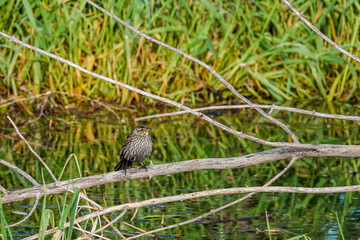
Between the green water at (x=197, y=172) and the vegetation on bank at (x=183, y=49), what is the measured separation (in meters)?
0.40

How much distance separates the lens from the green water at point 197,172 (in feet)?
13.9

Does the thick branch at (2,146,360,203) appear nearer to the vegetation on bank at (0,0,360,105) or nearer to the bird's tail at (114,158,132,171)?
the bird's tail at (114,158,132,171)

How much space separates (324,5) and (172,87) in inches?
89.5

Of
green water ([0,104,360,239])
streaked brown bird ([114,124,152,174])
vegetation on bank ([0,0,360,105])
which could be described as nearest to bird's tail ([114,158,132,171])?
streaked brown bird ([114,124,152,174])

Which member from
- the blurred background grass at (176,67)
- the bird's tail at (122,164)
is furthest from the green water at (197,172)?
the bird's tail at (122,164)

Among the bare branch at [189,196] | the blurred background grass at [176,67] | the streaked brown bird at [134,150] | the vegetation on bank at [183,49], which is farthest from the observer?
the vegetation on bank at [183,49]

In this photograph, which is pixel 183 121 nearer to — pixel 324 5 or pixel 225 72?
Answer: pixel 225 72

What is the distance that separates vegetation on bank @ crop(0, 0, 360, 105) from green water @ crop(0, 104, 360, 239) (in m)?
0.40

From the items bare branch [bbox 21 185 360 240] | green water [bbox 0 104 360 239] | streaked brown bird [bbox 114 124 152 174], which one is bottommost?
green water [bbox 0 104 360 239]

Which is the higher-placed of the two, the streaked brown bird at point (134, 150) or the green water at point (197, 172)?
the streaked brown bird at point (134, 150)

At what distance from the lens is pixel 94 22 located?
8258 mm

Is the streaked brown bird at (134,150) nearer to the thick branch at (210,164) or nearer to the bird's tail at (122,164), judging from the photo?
the bird's tail at (122,164)

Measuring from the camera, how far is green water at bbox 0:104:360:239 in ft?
13.9

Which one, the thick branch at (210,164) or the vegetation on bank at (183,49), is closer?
the thick branch at (210,164)
